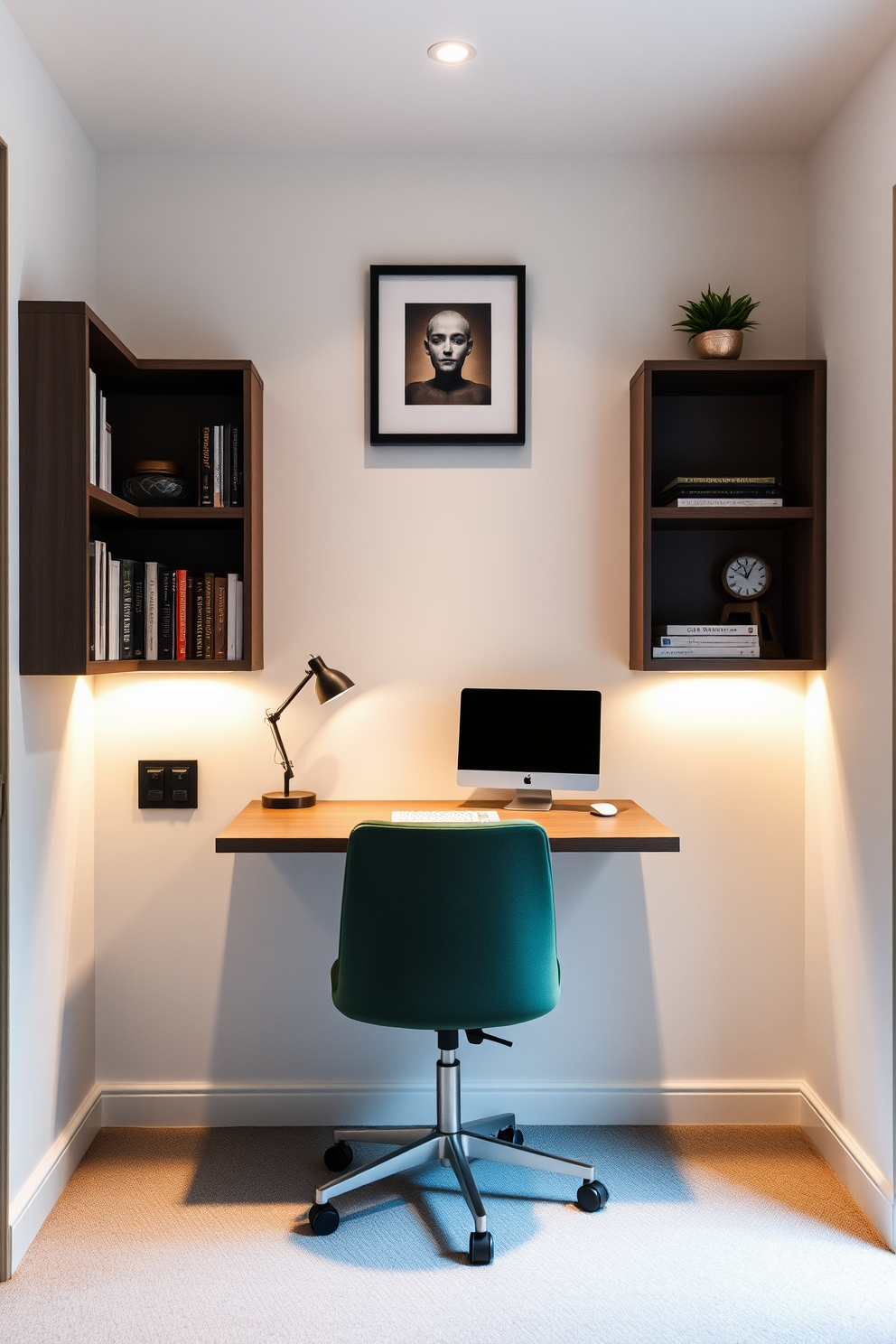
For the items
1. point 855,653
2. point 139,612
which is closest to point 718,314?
point 855,653

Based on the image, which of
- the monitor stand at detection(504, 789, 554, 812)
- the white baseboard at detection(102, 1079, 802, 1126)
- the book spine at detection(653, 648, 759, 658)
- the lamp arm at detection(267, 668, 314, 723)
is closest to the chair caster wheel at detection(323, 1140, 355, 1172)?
the white baseboard at detection(102, 1079, 802, 1126)

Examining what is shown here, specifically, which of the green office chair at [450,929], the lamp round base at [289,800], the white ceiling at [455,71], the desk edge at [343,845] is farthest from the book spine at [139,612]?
the white ceiling at [455,71]

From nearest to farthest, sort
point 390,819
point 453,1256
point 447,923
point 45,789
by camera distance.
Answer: point 447,923
point 453,1256
point 45,789
point 390,819

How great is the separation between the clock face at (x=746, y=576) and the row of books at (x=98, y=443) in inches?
A: 64.1

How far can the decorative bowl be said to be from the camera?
2.52m

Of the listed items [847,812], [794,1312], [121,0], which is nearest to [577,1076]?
[794,1312]

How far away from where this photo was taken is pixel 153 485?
8.26ft

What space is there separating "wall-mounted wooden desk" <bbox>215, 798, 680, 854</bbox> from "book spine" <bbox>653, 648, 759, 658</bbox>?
42 cm

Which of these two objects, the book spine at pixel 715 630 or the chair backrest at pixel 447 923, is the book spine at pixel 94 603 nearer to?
the chair backrest at pixel 447 923

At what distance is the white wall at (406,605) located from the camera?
8.89 feet

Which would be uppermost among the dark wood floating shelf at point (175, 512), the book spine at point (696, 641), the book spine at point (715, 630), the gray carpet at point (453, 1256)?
the dark wood floating shelf at point (175, 512)

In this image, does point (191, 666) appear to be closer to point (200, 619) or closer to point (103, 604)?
point (200, 619)

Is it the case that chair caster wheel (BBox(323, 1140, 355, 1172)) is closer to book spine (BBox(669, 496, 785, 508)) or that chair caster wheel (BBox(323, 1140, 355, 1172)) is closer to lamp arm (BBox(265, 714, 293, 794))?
A: lamp arm (BBox(265, 714, 293, 794))

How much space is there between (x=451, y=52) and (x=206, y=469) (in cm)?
113
